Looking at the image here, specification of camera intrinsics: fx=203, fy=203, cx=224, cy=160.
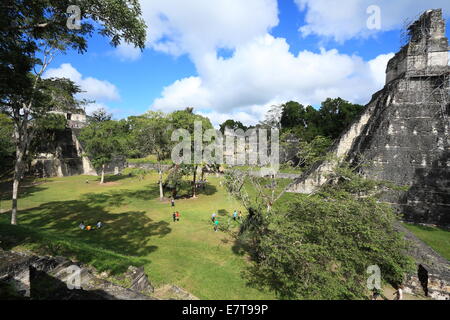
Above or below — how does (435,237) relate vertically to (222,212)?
below

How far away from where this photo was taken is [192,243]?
1185 cm

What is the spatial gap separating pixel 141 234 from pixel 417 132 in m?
23.7

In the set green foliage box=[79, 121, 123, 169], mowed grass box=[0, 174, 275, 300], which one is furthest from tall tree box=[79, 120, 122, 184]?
mowed grass box=[0, 174, 275, 300]

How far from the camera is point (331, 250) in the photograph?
7.32 m

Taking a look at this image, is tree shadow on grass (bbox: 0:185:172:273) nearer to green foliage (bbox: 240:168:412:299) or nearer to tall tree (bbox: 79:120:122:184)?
green foliage (bbox: 240:168:412:299)

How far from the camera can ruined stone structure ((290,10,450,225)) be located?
15.6 meters

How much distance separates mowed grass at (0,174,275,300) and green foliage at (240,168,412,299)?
52.9 inches

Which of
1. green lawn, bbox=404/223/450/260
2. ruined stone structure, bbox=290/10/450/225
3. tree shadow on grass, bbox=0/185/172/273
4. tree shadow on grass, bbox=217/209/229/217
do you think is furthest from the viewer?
tree shadow on grass, bbox=217/209/229/217

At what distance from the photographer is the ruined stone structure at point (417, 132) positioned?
51.3ft

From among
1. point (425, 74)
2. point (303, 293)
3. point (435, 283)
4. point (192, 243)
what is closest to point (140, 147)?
point (192, 243)

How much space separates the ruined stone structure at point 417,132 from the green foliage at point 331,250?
745cm

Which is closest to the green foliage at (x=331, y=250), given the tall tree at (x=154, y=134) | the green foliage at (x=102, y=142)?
the tall tree at (x=154, y=134)

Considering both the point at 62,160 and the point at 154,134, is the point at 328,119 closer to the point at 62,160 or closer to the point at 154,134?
the point at 154,134

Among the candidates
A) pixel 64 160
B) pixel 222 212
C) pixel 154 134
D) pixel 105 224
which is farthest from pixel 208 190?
pixel 64 160
